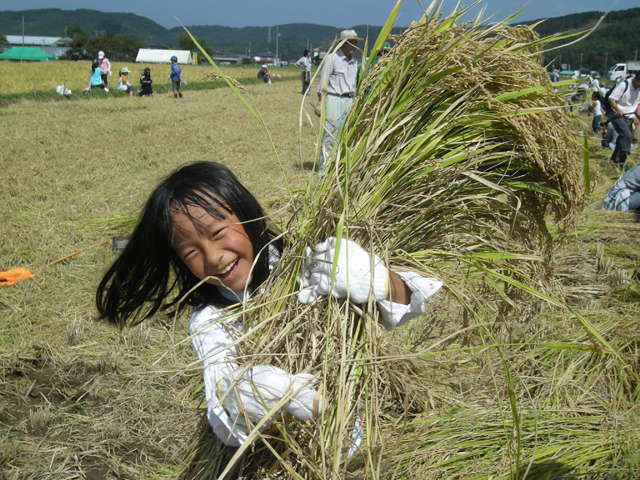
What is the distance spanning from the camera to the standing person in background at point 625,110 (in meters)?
6.78

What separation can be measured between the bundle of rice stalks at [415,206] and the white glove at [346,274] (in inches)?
1.5

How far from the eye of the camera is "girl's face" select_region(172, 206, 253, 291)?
1356 mm

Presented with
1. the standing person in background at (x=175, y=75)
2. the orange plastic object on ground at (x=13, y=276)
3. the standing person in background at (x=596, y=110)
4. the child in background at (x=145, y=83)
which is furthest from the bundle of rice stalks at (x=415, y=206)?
the child in background at (x=145, y=83)

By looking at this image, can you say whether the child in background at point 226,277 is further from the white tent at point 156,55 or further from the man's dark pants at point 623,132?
the white tent at point 156,55

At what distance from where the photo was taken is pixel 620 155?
709cm

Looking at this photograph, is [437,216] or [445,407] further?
[445,407]

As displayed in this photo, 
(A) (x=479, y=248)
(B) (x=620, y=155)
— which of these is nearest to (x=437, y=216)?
(A) (x=479, y=248)

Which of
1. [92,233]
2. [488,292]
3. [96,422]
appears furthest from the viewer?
[92,233]

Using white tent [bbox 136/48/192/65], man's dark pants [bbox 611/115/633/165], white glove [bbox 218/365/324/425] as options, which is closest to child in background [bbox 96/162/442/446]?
white glove [bbox 218/365/324/425]

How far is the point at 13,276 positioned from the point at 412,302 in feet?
10.3

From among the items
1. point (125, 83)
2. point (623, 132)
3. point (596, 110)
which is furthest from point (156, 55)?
point (623, 132)

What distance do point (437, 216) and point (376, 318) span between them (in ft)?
1.34

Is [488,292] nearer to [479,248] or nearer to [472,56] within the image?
[479,248]

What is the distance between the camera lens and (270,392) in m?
1.12
